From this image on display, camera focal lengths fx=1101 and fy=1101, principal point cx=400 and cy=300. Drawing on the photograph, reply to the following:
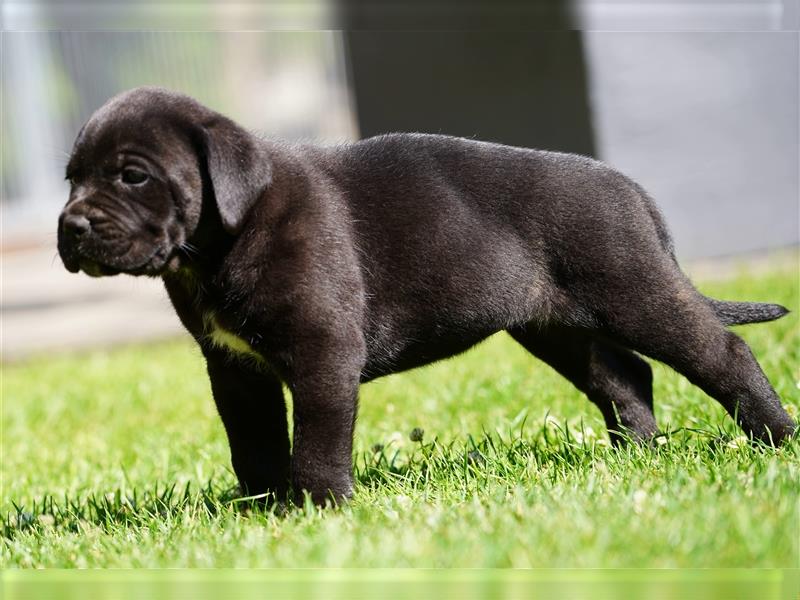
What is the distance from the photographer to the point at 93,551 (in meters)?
3.13

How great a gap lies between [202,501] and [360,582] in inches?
40.8

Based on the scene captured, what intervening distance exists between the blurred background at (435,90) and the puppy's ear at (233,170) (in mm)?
300

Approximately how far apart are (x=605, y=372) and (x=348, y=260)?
1145mm

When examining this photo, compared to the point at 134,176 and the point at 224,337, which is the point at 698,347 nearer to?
the point at 224,337

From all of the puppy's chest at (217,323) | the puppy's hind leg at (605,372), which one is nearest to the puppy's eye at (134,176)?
the puppy's chest at (217,323)

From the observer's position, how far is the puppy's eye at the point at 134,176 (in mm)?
3035

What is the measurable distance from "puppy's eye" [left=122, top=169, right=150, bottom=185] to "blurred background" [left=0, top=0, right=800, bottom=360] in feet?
1.35

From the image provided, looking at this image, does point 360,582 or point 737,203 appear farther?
point 737,203

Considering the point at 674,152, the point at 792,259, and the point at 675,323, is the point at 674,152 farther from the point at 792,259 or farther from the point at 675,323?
the point at 675,323

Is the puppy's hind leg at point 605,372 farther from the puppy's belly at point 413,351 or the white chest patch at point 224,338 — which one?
the white chest patch at point 224,338

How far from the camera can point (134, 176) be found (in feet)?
9.98

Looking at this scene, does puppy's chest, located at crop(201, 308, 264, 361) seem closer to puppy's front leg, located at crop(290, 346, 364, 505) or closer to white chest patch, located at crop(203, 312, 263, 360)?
white chest patch, located at crop(203, 312, 263, 360)

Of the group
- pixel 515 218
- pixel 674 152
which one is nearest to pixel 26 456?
pixel 515 218

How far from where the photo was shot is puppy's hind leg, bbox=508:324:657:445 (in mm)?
3834
